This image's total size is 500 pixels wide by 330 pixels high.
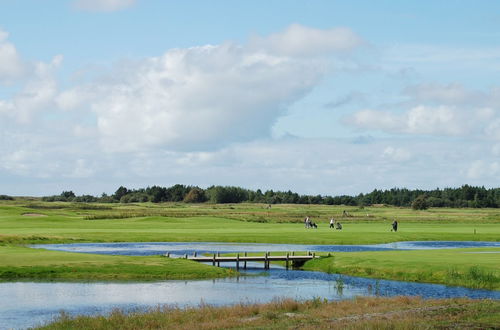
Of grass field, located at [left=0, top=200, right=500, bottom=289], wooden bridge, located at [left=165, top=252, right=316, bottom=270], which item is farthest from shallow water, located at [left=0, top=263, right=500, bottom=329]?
wooden bridge, located at [left=165, top=252, right=316, bottom=270]

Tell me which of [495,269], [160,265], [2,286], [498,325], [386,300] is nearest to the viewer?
[498,325]

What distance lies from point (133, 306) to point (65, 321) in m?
8.71

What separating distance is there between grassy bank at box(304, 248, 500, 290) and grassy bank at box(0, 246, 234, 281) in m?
10.4

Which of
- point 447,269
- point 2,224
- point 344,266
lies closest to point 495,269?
point 447,269

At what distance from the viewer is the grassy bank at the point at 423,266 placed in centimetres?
5397

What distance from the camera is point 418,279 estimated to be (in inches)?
2248

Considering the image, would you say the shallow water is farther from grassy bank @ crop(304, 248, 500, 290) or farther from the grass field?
the grass field

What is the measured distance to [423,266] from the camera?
197ft

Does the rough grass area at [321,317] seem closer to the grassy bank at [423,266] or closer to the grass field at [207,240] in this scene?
the grassy bank at [423,266]

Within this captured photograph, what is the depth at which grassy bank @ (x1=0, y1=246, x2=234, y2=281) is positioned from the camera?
5731 cm

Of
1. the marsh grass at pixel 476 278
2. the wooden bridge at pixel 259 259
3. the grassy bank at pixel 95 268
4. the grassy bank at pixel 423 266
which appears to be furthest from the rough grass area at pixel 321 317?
the wooden bridge at pixel 259 259

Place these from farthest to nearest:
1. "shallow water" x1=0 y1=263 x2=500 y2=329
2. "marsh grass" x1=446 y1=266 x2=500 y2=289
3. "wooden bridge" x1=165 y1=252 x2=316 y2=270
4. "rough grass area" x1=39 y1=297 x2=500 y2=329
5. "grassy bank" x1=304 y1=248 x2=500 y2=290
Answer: "wooden bridge" x1=165 y1=252 x2=316 y2=270, "grassy bank" x1=304 y1=248 x2=500 y2=290, "marsh grass" x1=446 y1=266 x2=500 y2=289, "shallow water" x1=0 y1=263 x2=500 y2=329, "rough grass area" x1=39 y1=297 x2=500 y2=329

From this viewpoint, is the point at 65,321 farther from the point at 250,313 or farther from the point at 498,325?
the point at 498,325

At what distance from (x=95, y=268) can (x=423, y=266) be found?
27127 millimetres
